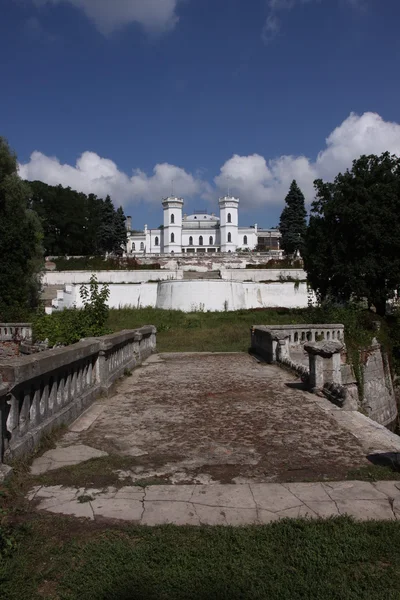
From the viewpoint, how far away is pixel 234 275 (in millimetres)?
45688

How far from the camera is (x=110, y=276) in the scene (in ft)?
142

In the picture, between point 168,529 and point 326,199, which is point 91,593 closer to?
point 168,529

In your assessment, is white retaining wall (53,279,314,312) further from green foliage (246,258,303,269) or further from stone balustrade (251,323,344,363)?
stone balustrade (251,323,344,363)

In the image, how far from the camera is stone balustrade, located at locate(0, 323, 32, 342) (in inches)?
591

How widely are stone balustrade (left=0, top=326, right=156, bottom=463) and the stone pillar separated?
325 centimetres

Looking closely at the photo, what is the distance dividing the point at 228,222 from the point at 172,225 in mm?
10149

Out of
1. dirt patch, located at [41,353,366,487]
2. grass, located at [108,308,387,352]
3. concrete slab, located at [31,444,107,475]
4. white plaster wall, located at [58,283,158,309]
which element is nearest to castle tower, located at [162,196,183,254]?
white plaster wall, located at [58,283,158,309]

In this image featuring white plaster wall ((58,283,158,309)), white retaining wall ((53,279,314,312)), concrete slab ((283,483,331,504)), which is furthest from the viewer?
white plaster wall ((58,283,158,309))

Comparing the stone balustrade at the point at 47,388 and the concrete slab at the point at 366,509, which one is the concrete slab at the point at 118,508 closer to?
the stone balustrade at the point at 47,388

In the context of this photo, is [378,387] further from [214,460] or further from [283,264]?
[283,264]

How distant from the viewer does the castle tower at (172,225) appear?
8544 centimetres

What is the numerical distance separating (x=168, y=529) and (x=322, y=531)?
95 cm

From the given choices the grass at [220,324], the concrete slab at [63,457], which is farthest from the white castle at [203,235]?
the concrete slab at [63,457]

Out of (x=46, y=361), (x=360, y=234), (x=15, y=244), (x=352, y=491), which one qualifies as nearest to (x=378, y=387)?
(x=360, y=234)
